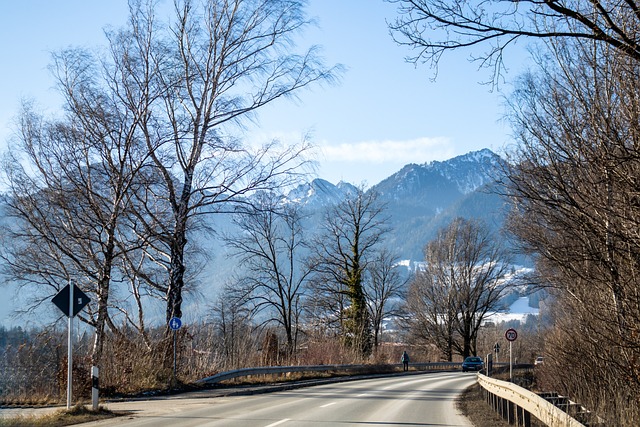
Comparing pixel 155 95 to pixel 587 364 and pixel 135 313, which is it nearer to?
pixel 135 313

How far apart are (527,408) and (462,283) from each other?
54.1m

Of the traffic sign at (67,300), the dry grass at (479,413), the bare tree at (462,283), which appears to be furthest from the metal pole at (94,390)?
the bare tree at (462,283)

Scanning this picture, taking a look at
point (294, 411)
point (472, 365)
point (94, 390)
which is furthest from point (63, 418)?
point (472, 365)

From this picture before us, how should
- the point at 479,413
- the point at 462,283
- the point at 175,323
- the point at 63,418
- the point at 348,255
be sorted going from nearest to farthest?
the point at 63,418, the point at 479,413, the point at 175,323, the point at 348,255, the point at 462,283

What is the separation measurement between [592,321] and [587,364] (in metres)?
1.91

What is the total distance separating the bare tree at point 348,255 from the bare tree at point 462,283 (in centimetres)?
1320

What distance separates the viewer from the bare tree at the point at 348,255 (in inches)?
2013

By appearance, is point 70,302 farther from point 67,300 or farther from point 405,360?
point 405,360

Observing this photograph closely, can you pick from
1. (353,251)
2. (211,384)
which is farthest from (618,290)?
(353,251)

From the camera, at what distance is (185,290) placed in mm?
31719

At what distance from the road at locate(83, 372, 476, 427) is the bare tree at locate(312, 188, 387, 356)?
28.3 meters

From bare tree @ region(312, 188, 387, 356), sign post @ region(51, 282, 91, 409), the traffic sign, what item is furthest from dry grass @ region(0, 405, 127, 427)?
bare tree @ region(312, 188, 387, 356)

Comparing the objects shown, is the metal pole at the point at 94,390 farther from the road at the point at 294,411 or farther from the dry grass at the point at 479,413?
the dry grass at the point at 479,413

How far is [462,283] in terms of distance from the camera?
211ft
